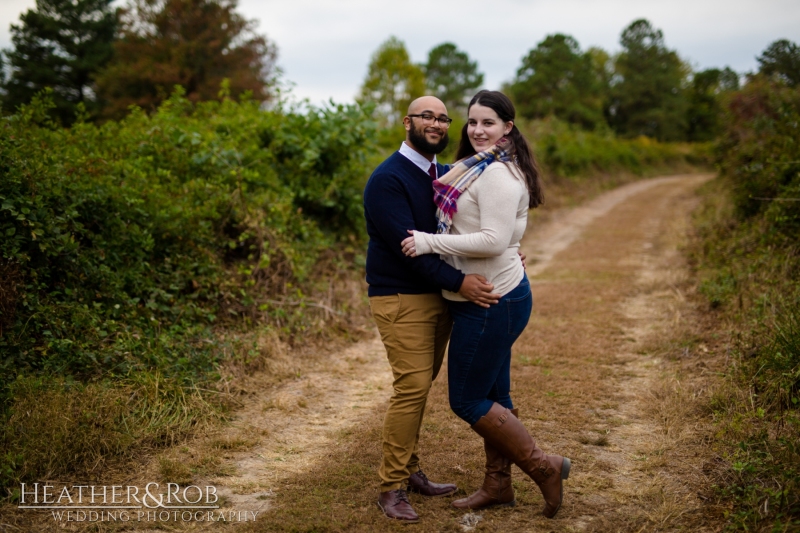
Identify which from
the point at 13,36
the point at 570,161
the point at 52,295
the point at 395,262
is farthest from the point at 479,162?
the point at 13,36

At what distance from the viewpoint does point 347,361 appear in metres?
6.22

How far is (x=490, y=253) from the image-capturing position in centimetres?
295

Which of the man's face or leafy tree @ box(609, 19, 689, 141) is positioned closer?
the man's face

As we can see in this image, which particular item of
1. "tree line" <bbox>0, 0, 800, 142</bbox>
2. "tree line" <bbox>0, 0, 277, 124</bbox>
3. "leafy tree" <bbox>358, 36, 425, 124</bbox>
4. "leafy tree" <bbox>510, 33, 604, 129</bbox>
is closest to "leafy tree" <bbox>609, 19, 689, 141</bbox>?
"tree line" <bbox>0, 0, 800, 142</bbox>

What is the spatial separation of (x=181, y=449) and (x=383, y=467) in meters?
1.53

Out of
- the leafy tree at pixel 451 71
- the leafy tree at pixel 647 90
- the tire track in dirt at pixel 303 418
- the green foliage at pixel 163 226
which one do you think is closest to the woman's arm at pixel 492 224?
the tire track in dirt at pixel 303 418

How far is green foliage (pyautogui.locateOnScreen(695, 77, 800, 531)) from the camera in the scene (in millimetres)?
3086

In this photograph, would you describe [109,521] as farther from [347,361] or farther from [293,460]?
[347,361]

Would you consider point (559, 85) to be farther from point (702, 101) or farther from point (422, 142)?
point (422, 142)

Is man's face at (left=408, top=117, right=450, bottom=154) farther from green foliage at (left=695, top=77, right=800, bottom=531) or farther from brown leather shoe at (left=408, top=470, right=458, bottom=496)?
green foliage at (left=695, top=77, right=800, bottom=531)

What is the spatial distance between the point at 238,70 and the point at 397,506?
22.8 meters

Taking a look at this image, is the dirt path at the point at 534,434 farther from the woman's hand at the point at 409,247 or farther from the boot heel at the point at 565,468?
the woman's hand at the point at 409,247

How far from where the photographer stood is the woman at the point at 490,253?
2953mm

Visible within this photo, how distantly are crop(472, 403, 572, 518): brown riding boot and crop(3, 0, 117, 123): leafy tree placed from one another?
27429 mm
